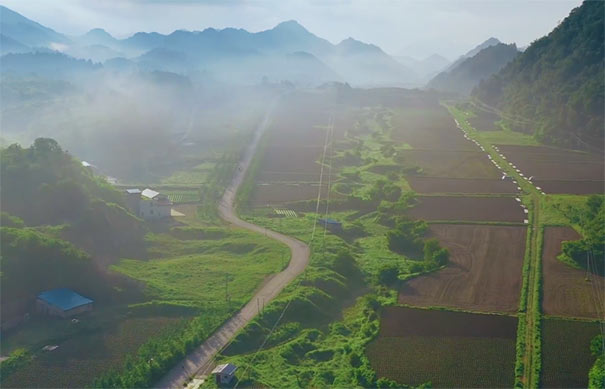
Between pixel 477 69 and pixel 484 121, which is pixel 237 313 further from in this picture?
pixel 477 69

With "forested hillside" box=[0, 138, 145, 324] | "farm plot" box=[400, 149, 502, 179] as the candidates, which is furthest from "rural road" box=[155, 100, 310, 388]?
"farm plot" box=[400, 149, 502, 179]

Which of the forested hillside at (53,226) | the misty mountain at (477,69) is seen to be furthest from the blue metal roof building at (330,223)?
the misty mountain at (477,69)

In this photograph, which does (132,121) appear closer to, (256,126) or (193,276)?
(256,126)

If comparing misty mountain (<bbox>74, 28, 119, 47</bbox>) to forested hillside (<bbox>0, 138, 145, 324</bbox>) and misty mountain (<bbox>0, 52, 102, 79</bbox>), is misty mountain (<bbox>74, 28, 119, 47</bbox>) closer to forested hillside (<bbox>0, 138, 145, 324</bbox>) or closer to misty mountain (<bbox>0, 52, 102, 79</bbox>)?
misty mountain (<bbox>0, 52, 102, 79</bbox>)

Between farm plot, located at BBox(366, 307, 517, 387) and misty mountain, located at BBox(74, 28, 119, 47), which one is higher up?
misty mountain, located at BBox(74, 28, 119, 47)

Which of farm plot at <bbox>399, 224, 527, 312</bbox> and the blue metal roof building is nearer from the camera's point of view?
farm plot at <bbox>399, 224, 527, 312</bbox>

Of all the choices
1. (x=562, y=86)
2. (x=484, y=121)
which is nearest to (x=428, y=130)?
(x=484, y=121)
